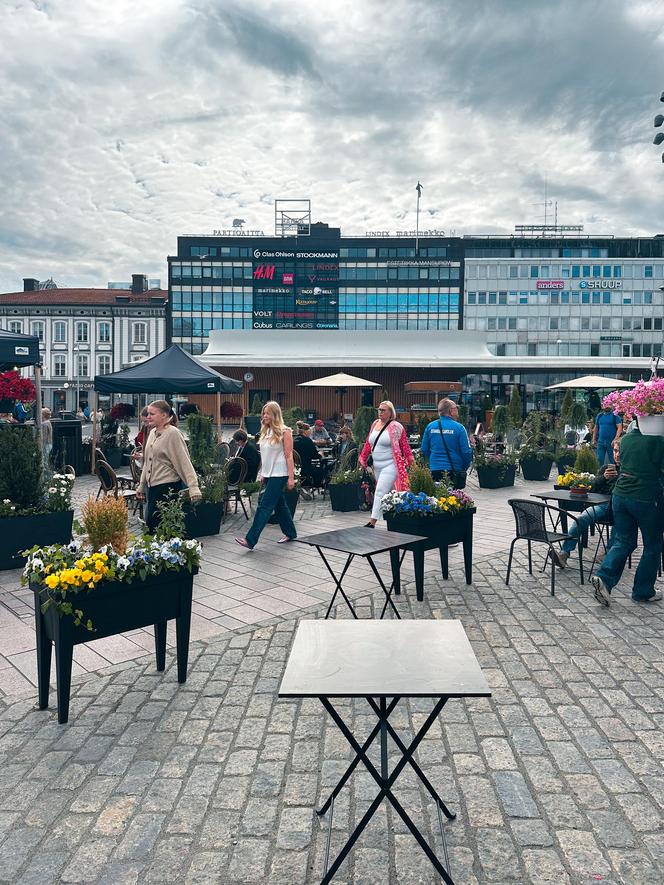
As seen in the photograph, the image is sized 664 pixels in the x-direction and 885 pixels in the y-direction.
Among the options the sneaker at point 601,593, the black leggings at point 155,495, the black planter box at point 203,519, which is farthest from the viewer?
the black planter box at point 203,519

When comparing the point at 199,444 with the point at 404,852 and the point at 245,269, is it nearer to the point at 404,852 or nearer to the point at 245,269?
the point at 404,852

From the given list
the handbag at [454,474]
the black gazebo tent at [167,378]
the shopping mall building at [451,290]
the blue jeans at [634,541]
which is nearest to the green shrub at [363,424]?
the black gazebo tent at [167,378]

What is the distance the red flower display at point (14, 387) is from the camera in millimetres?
10328

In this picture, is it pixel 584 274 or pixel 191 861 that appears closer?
pixel 191 861

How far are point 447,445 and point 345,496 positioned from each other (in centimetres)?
337

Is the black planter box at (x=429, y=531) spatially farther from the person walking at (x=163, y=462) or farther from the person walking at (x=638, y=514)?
the person walking at (x=163, y=462)

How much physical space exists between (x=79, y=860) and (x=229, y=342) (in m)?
39.0

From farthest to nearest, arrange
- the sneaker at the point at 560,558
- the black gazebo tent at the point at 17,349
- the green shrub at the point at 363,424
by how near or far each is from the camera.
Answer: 1. the green shrub at the point at 363,424
2. the black gazebo tent at the point at 17,349
3. the sneaker at the point at 560,558

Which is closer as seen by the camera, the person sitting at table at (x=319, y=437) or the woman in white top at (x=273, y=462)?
the woman in white top at (x=273, y=462)

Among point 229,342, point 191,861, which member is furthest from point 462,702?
point 229,342

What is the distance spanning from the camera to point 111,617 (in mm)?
3793

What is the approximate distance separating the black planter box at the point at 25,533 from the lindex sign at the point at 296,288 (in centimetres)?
7363

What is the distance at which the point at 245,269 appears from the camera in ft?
260

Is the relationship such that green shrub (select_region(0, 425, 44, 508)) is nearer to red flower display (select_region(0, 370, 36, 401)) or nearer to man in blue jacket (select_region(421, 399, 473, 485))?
red flower display (select_region(0, 370, 36, 401))
